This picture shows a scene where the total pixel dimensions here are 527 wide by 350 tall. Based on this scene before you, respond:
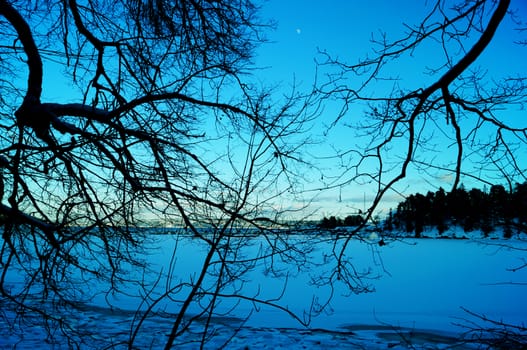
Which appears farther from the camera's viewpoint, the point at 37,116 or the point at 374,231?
the point at 37,116

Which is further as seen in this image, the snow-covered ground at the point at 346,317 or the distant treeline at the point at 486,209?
the snow-covered ground at the point at 346,317

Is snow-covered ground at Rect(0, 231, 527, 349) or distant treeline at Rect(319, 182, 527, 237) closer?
distant treeline at Rect(319, 182, 527, 237)

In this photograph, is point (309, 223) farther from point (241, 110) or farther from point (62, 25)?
point (62, 25)

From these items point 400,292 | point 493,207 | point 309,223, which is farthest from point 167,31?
point 400,292

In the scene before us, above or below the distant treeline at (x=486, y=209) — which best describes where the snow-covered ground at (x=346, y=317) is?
below

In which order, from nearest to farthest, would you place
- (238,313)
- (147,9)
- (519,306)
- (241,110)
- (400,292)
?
(241,110), (147,9), (238,313), (519,306), (400,292)

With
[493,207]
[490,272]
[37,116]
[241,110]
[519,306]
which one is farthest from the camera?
[490,272]

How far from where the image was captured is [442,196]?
119 inches

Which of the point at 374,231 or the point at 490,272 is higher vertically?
the point at 374,231

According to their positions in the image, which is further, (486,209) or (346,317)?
(346,317)

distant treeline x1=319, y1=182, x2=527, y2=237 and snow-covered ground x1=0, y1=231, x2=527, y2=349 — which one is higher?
distant treeline x1=319, y1=182, x2=527, y2=237

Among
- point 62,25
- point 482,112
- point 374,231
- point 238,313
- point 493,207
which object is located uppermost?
point 62,25

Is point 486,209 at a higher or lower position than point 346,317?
higher

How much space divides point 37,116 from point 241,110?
1.78m
